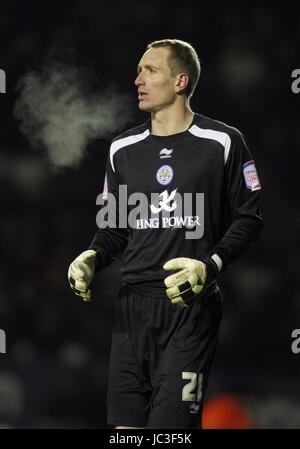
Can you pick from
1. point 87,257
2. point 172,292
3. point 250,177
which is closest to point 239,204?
point 250,177

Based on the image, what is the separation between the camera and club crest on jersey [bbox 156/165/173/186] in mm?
2436

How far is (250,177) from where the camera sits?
7.97ft

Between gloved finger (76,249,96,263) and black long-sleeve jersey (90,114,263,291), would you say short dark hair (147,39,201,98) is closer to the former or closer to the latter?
black long-sleeve jersey (90,114,263,291)

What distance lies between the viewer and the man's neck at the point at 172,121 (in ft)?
8.24

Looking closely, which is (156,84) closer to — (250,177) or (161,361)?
(250,177)

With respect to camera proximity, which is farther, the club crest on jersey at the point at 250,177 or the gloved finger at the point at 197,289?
the club crest on jersey at the point at 250,177

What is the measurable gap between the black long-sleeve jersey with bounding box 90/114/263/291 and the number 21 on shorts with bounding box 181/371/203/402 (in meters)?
0.28

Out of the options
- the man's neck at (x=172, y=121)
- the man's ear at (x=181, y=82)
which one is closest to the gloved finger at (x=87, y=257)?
the man's neck at (x=172, y=121)

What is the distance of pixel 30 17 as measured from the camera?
410 cm

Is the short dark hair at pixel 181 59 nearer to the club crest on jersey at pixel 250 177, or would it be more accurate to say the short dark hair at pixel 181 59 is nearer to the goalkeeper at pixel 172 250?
the goalkeeper at pixel 172 250

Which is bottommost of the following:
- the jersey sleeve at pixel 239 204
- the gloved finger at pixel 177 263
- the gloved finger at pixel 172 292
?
the gloved finger at pixel 172 292

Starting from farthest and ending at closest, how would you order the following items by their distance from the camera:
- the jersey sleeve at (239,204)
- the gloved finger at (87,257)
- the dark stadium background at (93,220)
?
the dark stadium background at (93,220) < the gloved finger at (87,257) < the jersey sleeve at (239,204)

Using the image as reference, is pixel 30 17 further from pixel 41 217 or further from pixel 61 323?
pixel 61 323

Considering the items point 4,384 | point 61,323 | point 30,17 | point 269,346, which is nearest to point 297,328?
point 269,346
